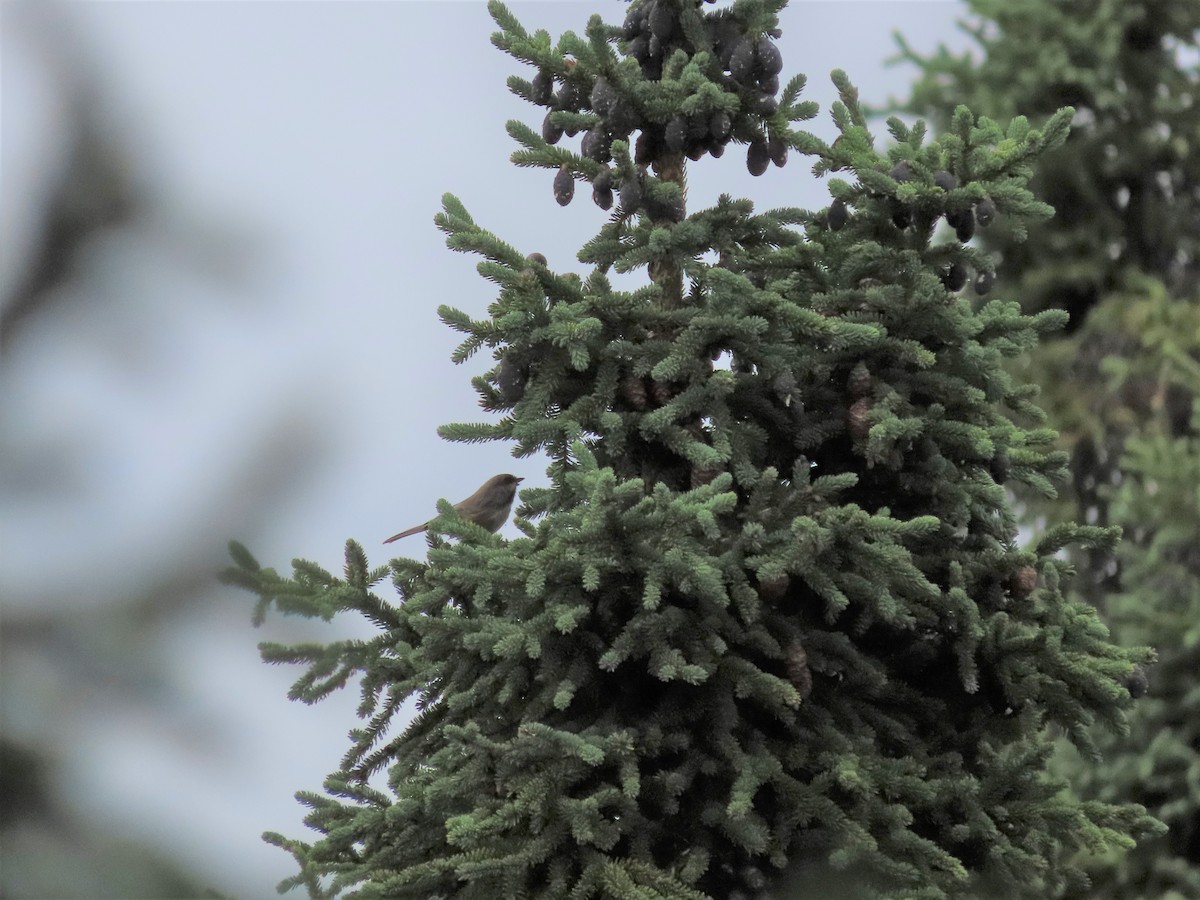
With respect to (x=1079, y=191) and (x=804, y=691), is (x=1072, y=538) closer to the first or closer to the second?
(x=804, y=691)

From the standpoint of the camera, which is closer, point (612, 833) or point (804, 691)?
point (612, 833)

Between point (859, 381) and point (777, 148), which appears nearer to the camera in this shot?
point (859, 381)

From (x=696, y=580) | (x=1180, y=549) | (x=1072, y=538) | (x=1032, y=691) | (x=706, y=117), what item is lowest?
(x=696, y=580)

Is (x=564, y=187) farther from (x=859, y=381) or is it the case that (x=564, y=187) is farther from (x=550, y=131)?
(x=859, y=381)

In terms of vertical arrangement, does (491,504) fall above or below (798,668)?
above

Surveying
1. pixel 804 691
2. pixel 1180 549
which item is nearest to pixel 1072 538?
pixel 804 691

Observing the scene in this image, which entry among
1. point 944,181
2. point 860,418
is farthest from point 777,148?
point 860,418

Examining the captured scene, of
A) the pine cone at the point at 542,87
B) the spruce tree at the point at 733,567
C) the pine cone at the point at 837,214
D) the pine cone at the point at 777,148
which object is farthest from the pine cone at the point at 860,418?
the pine cone at the point at 542,87

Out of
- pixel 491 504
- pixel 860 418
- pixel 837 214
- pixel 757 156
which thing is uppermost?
pixel 757 156
